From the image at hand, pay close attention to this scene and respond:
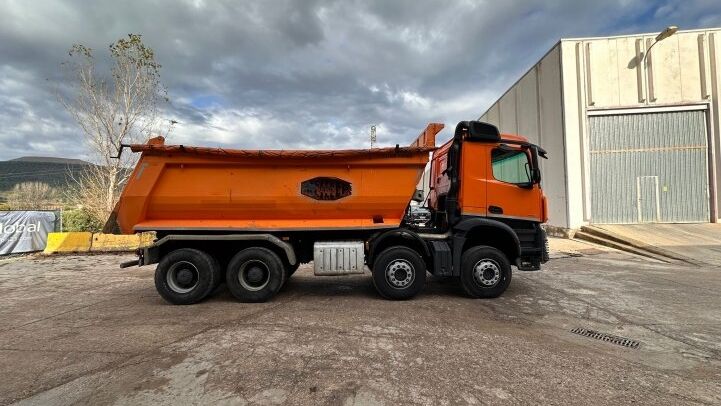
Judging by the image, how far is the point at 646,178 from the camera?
15.3 metres

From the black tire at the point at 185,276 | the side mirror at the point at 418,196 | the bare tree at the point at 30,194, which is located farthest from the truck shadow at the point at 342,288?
the bare tree at the point at 30,194

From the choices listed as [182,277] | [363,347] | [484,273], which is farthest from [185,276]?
[484,273]

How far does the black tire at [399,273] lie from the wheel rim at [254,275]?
1.84 m

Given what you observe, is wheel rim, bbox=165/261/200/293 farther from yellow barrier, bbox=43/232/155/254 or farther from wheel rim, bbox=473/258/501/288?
yellow barrier, bbox=43/232/155/254

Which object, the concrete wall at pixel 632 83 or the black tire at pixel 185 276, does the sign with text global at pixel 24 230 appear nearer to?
the black tire at pixel 185 276

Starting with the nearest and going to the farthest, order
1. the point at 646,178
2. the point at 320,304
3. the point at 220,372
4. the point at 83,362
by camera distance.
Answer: the point at 220,372 < the point at 83,362 < the point at 320,304 < the point at 646,178

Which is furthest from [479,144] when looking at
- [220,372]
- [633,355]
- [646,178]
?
[646,178]

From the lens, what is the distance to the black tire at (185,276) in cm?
607

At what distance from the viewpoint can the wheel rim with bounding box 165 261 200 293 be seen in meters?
6.11

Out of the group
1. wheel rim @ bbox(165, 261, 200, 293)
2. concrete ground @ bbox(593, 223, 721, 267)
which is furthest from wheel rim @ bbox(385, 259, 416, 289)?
concrete ground @ bbox(593, 223, 721, 267)

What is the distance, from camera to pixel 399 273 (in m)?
6.17

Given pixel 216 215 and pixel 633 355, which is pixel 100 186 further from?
pixel 633 355

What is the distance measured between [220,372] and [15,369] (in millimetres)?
2130

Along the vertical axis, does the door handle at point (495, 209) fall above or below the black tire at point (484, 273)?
above
